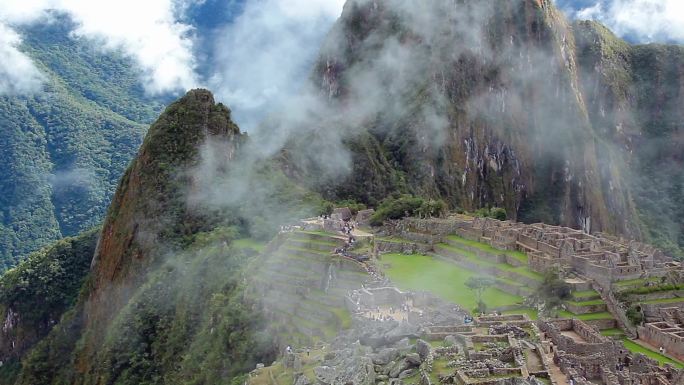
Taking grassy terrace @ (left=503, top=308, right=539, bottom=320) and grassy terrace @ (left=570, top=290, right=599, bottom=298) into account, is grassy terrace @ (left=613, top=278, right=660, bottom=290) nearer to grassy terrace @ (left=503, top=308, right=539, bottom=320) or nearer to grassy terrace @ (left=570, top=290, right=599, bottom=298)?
grassy terrace @ (left=570, top=290, right=599, bottom=298)

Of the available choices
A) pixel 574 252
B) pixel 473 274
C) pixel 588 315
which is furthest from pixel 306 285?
pixel 574 252

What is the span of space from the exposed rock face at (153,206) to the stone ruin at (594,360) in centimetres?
5096

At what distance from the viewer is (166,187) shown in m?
86.1

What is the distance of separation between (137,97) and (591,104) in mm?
102660

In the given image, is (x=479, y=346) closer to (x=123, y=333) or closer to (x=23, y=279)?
(x=123, y=333)

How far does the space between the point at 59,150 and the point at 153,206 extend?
3418 inches

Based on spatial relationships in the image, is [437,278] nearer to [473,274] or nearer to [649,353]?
[473,274]

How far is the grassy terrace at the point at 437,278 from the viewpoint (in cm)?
4334

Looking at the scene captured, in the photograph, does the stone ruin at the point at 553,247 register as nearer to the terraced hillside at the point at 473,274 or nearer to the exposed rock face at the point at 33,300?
the terraced hillside at the point at 473,274

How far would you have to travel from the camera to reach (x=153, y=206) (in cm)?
8500

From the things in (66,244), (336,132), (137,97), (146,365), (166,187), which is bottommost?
(146,365)

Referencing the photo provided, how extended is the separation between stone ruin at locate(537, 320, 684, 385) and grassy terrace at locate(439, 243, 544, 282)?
13.2 m

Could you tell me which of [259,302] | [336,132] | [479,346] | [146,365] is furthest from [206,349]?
[336,132]

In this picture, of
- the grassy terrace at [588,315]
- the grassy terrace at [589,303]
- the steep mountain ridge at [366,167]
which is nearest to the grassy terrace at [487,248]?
the grassy terrace at [589,303]
